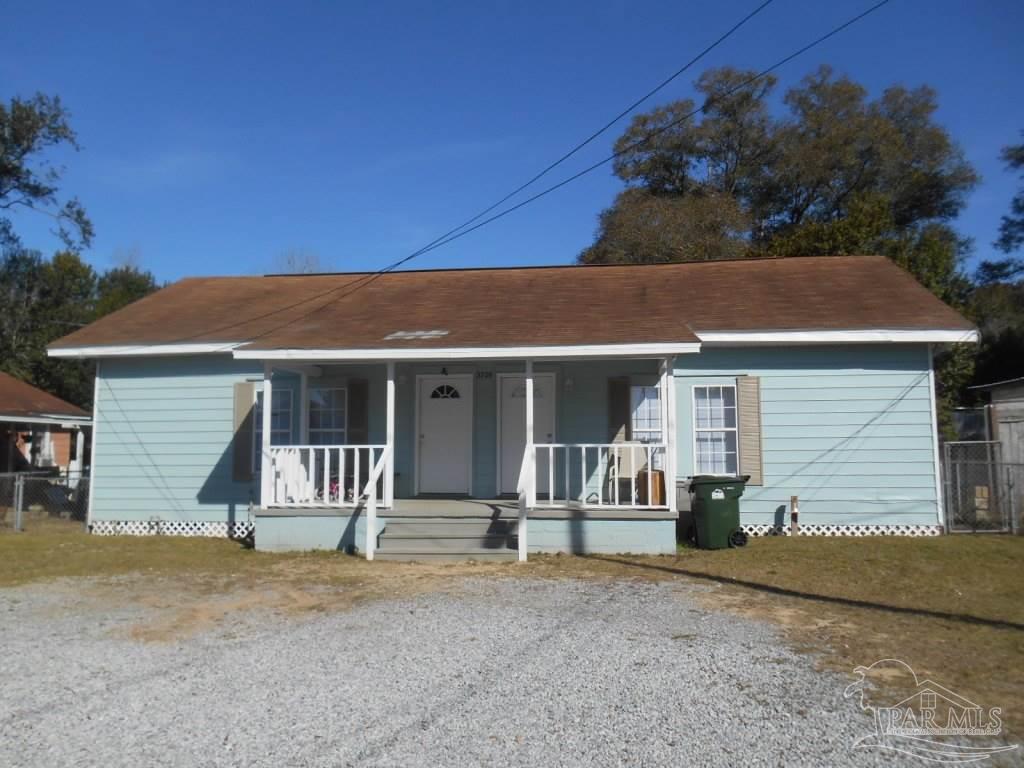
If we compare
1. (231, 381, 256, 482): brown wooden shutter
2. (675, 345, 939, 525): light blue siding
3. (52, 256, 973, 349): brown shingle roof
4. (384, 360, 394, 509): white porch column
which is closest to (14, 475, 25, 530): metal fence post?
(52, 256, 973, 349): brown shingle roof

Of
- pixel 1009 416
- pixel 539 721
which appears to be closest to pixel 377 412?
pixel 539 721

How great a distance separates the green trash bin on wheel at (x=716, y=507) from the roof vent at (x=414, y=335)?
4.01 metres

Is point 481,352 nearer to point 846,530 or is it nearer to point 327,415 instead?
point 327,415

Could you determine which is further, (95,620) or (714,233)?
(714,233)

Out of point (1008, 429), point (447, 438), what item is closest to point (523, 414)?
point (447, 438)

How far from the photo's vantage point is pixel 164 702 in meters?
4.68

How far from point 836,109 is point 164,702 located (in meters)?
33.7

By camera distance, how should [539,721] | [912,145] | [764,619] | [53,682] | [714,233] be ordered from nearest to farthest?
[539,721], [53,682], [764,619], [714,233], [912,145]

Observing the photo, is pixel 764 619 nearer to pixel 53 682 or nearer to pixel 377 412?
pixel 53 682

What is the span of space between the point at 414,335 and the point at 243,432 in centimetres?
Answer: 362

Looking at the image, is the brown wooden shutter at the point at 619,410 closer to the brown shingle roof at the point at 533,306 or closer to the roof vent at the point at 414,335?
the brown shingle roof at the point at 533,306

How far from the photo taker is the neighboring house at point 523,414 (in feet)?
33.6

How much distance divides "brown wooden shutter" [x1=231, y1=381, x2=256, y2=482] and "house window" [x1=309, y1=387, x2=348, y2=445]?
Result: 0.93m

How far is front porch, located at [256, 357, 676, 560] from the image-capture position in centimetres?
1042
